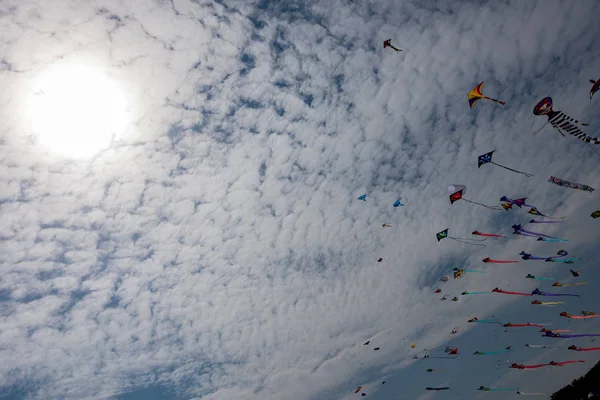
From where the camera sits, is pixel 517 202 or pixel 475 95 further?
pixel 517 202

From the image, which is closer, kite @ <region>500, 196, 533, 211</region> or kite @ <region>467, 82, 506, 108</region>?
kite @ <region>467, 82, 506, 108</region>

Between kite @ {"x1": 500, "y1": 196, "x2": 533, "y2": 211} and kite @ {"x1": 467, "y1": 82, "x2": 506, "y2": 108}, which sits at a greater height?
kite @ {"x1": 467, "y1": 82, "x2": 506, "y2": 108}

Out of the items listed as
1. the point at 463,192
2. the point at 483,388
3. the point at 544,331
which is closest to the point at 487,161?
the point at 463,192

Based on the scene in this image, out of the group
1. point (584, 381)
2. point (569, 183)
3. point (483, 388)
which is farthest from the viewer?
point (483, 388)

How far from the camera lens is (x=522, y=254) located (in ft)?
95.7

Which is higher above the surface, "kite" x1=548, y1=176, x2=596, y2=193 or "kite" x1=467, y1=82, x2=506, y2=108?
"kite" x1=467, y1=82, x2=506, y2=108

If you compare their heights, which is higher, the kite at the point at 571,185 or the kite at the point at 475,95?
the kite at the point at 475,95

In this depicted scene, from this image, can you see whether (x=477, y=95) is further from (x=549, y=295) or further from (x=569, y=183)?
(x=549, y=295)

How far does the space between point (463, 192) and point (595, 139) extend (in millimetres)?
8305

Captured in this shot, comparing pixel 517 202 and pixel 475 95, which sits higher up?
pixel 475 95

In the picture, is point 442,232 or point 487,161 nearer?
point 487,161

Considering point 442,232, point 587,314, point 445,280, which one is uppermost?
point 442,232

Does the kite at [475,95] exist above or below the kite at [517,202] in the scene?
above

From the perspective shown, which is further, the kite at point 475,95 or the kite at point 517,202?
the kite at point 517,202
